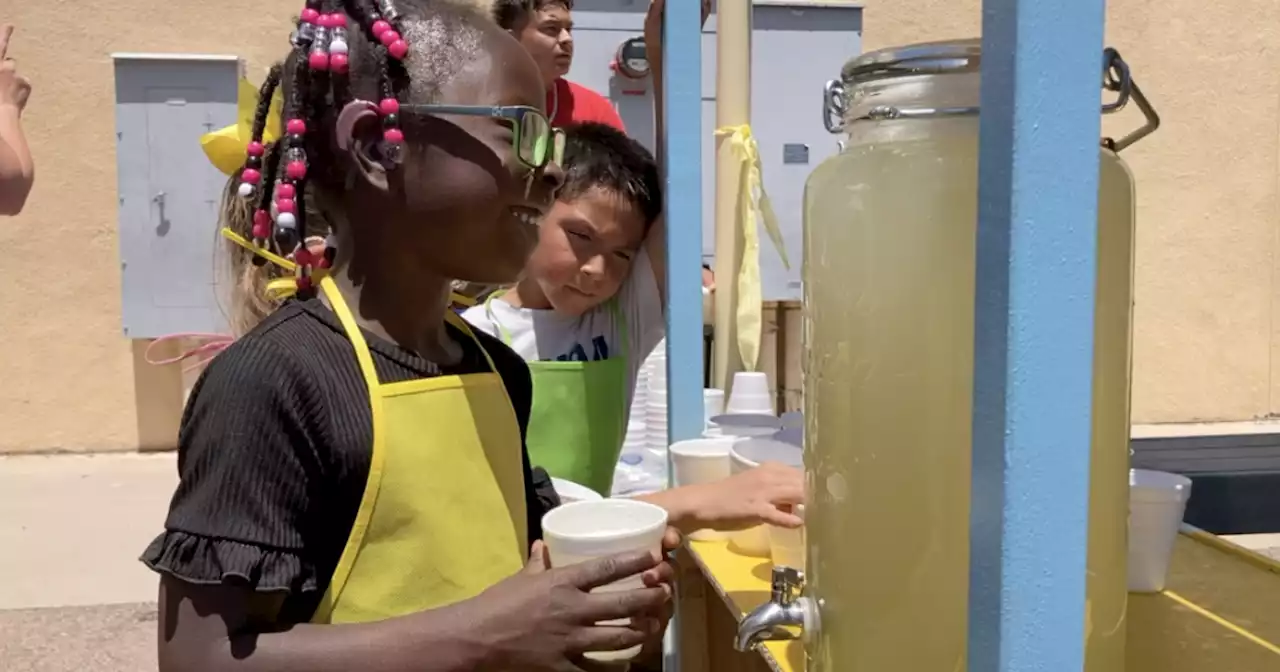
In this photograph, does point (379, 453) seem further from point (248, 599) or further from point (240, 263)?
point (240, 263)

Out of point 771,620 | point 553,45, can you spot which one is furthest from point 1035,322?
point 553,45

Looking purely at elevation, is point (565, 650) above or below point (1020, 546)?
below

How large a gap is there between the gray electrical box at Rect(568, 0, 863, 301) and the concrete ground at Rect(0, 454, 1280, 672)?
217 cm

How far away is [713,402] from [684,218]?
11.7 inches

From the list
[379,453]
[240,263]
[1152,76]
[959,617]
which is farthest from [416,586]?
[1152,76]

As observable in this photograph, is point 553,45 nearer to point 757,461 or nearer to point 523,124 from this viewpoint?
point 523,124

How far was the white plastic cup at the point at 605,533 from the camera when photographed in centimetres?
91

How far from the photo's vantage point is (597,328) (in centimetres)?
201

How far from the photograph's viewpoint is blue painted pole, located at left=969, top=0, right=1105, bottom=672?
46 centimetres

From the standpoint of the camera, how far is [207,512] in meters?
0.86

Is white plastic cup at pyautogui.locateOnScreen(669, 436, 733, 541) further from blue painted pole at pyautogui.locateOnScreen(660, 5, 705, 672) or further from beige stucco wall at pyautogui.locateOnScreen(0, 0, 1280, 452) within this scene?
beige stucco wall at pyautogui.locateOnScreen(0, 0, 1280, 452)

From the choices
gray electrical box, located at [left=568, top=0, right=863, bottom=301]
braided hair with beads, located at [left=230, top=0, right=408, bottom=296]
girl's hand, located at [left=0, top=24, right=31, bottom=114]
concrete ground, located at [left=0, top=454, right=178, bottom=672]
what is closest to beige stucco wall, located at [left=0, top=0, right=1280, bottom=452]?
concrete ground, located at [left=0, top=454, right=178, bottom=672]

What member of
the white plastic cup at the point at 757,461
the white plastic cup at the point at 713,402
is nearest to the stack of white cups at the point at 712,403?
the white plastic cup at the point at 713,402

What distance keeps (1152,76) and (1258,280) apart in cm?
126
